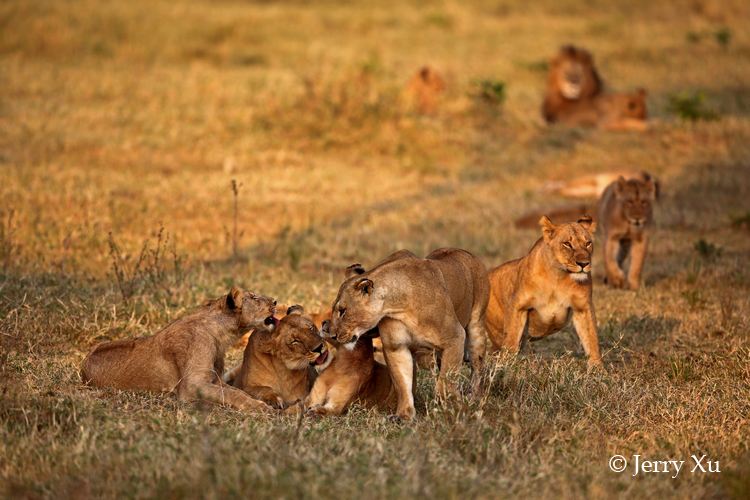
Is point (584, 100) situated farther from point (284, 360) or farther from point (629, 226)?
point (284, 360)

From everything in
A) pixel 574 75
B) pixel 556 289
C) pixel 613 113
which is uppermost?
pixel 574 75

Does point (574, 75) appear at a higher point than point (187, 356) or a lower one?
higher

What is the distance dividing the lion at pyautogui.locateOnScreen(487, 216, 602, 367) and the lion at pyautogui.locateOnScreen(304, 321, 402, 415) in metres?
1.30

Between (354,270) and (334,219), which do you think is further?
(334,219)

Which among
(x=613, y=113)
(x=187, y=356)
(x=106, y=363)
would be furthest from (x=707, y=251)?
(x=613, y=113)

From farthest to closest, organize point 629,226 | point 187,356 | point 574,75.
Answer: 1. point 574,75
2. point 629,226
3. point 187,356

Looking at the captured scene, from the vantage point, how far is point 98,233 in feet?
34.3

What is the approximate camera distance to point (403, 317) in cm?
590

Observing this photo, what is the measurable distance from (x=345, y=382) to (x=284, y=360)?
363 mm

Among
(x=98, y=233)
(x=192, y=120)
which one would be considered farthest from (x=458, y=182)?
(x=98, y=233)

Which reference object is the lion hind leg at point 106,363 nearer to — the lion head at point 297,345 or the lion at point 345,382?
the lion head at point 297,345

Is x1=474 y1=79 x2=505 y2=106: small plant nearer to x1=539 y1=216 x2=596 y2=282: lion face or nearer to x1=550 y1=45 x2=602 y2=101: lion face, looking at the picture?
x1=550 y1=45 x2=602 y2=101: lion face

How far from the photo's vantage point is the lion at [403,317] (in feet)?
19.0

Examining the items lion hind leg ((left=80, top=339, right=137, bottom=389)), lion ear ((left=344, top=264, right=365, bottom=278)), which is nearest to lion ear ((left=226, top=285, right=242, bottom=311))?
lion hind leg ((left=80, top=339, right=137, bottom=389))
